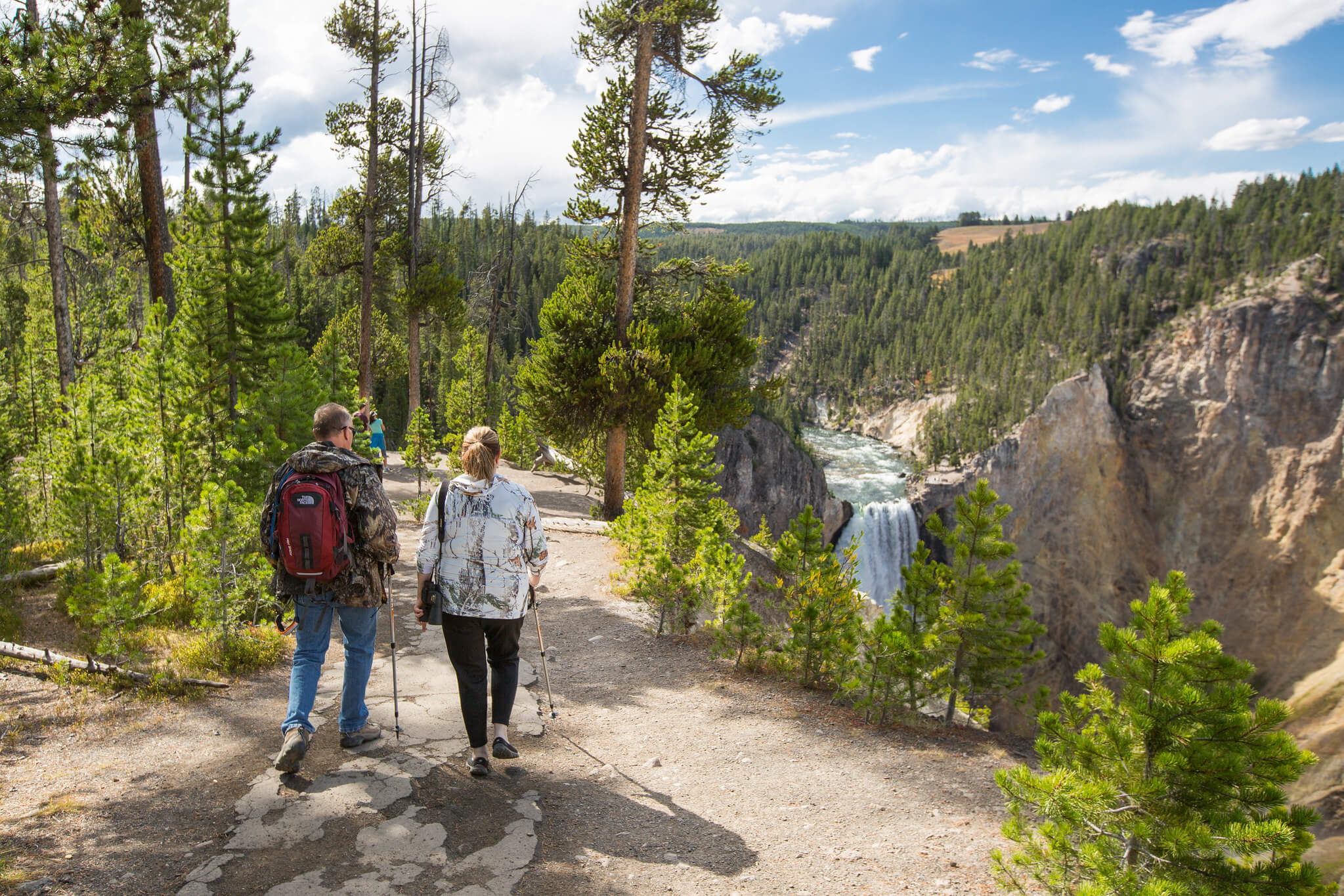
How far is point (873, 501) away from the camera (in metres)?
65.0

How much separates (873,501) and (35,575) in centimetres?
6166

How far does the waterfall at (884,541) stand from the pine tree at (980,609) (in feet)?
144

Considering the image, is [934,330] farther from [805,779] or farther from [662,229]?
[805,779]

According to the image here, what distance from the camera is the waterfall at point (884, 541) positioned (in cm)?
5044

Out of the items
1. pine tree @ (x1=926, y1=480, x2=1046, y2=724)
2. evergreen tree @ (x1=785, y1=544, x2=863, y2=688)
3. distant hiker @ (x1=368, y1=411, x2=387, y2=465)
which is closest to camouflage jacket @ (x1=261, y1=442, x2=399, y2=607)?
evergreen tree @ (x1=785, y1=544, x2=863, y2=688)

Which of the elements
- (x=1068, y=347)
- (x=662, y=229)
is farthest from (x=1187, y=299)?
(x=662, y=229)

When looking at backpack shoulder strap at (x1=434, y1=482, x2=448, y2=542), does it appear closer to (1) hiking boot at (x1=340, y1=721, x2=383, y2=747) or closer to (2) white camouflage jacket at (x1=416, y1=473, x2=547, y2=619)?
(2) white camouflage jacket at (x1=416, y1=473, x2=547, y2=619)

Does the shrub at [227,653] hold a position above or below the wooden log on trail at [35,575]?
above

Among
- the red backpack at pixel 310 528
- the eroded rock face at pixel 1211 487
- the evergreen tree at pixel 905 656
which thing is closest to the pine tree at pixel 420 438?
the evergreen tree at pixel 905 656

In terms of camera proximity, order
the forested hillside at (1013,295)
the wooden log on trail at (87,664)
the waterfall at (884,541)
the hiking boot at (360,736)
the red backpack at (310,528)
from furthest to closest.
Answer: the forested hillside at (1013,295), the waterfall at (884,541), the wooden log on trail at (87,664), the hiking boot at (360,736), the red backpack at (310,528)

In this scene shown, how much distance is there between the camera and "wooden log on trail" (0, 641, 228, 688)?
5.46 m

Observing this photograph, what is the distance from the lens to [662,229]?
1520 centimetres

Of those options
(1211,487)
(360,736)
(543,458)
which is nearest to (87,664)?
(360,736)

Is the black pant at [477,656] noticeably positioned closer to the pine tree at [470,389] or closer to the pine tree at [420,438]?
the pine tree at [420,438]
